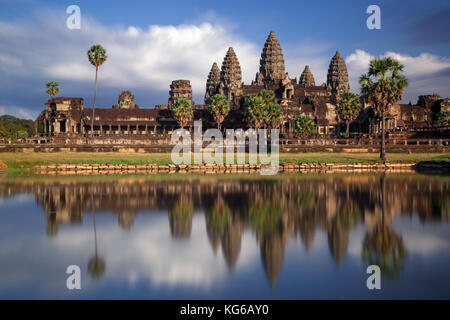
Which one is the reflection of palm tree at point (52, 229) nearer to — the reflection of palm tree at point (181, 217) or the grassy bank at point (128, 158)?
the reflection of palm tree at point (181, 217)

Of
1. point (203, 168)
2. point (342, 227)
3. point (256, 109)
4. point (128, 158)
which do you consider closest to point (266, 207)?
point (342, 227)

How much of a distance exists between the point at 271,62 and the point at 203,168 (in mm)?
77250

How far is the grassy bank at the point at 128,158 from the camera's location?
136 ft

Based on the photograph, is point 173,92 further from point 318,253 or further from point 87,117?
point 318,253

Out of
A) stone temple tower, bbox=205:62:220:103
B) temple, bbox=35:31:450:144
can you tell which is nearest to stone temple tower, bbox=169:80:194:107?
temple, bbox=35:31:450:144

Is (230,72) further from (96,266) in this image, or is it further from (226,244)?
(96,266)

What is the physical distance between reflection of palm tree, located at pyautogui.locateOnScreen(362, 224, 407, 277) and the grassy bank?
30.6 meters

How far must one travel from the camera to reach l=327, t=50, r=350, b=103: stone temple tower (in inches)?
4545

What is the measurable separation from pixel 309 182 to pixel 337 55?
3888 inches

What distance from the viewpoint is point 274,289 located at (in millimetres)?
8500

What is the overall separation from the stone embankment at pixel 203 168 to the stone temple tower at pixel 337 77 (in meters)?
77.3

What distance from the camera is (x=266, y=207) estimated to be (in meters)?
18.0

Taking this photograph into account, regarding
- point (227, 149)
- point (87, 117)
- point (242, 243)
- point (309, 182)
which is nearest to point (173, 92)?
point (87, 117)

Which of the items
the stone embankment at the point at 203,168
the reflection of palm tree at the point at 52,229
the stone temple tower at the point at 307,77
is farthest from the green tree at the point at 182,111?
the stone temple tower at the point at 307,77
